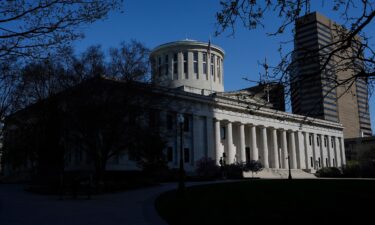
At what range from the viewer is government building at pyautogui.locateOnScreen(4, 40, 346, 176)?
159ft

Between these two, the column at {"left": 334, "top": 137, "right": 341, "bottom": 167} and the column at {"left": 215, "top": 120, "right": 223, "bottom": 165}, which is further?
the column at {"left": 334, "top": 137, "right": 341, "bottom": 167}

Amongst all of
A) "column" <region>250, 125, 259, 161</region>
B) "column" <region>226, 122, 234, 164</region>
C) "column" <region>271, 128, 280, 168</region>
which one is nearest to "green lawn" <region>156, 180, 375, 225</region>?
"column" <region>226, 122, 234, 164</region>

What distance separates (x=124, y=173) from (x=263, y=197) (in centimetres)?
2562

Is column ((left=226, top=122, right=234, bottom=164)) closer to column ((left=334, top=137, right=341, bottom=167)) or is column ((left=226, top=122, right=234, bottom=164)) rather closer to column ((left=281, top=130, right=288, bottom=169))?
column ((left=281, top=130, right=288, bottom=169))

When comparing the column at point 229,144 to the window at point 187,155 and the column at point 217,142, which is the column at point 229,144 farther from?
the window at point 187,155

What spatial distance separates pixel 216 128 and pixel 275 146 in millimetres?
16107

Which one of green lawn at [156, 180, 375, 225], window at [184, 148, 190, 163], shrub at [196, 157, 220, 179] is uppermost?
window at [184, 148, 190, 163]

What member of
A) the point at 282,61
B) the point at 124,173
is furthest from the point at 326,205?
the point at 124,173

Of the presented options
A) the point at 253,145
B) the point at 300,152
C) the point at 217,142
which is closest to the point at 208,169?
the point at 217,142

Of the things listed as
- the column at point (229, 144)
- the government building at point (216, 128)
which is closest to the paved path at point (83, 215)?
the government building at point (216, 128)

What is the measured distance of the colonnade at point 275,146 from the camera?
6281 centimetres

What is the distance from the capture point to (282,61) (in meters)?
9.30

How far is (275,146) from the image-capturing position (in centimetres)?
7025

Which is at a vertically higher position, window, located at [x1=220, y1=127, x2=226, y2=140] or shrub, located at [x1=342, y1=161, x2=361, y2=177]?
window, located at [x1=220, y1=127, x2=226, y2=140]
